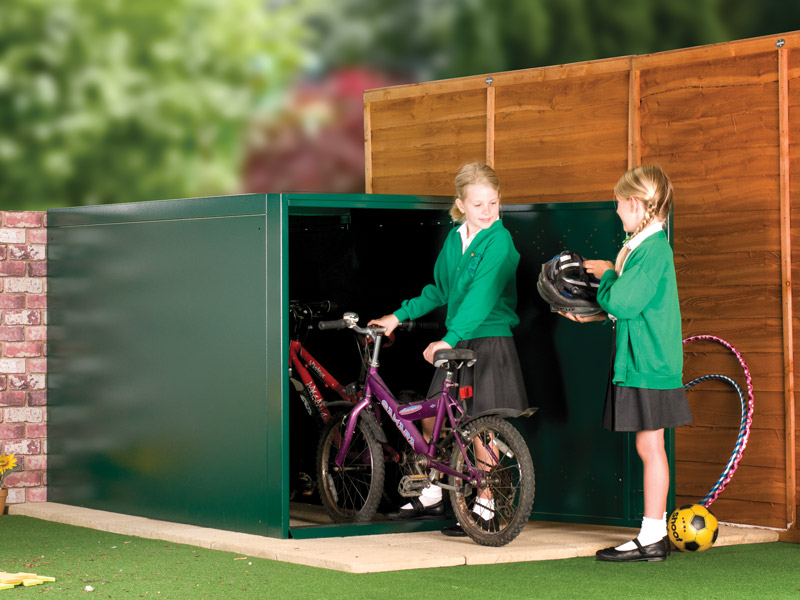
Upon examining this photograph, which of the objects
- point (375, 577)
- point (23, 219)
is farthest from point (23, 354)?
point (375, 577)

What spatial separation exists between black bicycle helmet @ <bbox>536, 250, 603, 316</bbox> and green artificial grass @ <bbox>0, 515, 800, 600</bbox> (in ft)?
3.62

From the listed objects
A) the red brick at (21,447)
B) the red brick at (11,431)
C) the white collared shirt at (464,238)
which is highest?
the white collared shirt at (464,238)

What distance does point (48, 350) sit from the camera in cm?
825

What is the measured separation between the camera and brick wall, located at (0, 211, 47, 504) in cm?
813

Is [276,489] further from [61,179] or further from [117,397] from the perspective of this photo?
[61,179]

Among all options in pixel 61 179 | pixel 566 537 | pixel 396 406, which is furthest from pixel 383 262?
pixel 61 179

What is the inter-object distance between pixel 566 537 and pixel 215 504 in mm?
1670

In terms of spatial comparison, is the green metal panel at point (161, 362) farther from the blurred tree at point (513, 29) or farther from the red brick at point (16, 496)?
the blurred tree at point (513, 29)

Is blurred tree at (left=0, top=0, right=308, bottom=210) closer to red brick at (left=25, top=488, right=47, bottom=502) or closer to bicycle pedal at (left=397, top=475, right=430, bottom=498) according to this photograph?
red brick at (left=25, top=488, right=47, bottom=502)

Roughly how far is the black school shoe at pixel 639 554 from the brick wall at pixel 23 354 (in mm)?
3443

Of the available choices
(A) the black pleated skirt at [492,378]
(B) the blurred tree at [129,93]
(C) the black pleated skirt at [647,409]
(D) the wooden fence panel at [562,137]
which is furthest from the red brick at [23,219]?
(B) the blurred tree at [129,93]

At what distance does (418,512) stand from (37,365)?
241 centimetres

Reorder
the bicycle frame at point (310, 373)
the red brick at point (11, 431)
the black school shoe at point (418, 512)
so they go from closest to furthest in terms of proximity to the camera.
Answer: the black school shoe at point (418, 512)
the bicycle frame at point (310, 373)
the red brick at point (11, 431)

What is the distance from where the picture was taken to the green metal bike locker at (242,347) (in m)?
6.86
